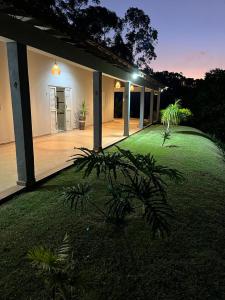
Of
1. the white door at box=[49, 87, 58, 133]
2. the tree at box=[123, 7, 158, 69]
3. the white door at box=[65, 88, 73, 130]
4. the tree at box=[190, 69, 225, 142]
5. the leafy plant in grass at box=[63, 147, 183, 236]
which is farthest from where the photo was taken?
the tree at box=[123, 7, 158, 69]

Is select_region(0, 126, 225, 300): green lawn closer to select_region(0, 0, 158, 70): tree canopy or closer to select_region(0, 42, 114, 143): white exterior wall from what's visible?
select_region(0, 42, 114, 143): white exterior wall

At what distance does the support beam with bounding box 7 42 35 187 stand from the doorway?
236 inches

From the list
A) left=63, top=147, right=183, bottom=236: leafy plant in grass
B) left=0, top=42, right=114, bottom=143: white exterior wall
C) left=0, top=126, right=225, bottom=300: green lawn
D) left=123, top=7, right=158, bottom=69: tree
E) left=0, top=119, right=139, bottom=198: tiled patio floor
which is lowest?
left=0, top=126, right=225, bottom=300: green lawn

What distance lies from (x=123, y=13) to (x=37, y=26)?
2450 centimetres

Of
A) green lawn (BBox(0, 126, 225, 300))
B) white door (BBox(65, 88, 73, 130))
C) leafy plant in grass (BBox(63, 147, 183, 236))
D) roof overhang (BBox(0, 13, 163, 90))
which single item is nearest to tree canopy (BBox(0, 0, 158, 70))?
white door (BBox(65, 88, 73, 130))

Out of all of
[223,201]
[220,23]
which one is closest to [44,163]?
[223,201]

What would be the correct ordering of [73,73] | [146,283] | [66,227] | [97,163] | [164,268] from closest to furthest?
[146,283]
[164,268]
[97,163]
[66,227]
[73,73]

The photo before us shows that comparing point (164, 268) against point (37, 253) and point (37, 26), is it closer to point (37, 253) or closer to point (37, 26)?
point (37, 253)

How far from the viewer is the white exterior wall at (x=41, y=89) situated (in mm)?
7617

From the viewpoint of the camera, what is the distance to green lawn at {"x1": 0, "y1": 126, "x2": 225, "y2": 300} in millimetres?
2193

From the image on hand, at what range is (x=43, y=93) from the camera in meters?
9.30

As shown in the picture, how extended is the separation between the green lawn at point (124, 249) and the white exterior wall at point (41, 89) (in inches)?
155

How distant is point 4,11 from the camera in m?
3.42

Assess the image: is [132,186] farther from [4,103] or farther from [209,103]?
[209,103]
